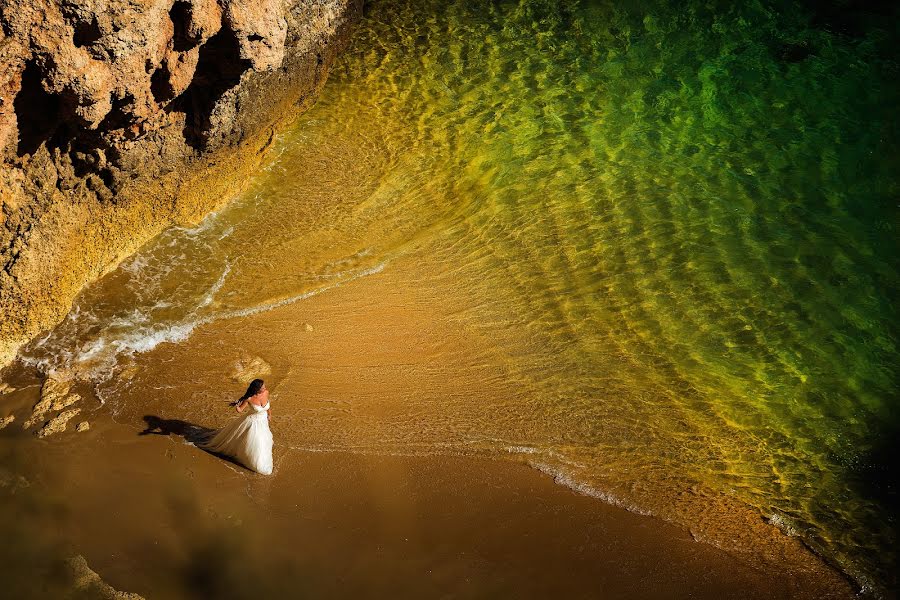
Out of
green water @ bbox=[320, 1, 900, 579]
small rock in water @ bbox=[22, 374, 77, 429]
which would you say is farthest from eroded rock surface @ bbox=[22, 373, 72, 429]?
green water @ bbox=[320, 1, 900, 579]

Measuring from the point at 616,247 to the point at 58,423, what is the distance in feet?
18.0

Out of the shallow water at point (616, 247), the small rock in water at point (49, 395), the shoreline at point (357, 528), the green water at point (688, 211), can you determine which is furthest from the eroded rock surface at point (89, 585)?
the green water at point (688, 211)

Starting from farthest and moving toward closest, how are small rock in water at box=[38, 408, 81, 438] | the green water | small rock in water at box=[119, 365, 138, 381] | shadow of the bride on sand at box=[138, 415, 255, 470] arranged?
the green water
small rock in water at box=[119, 365, 138, 381]
shadow of the bride on sand at box=[138, 415, 255, 470]
small rock in water at box=[38, 408, 81, 438]

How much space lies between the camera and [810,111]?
945 centimetres

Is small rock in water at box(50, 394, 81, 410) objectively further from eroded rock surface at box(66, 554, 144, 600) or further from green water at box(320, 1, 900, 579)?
green water at box(320, 1, 900, 579)

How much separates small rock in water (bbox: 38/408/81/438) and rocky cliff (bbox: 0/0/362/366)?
73 centimetres

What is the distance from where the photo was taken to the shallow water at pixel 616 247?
5617 millimetres

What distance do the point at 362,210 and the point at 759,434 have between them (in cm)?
449

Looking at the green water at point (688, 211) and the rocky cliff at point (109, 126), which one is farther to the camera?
the green water at point (688, 211)

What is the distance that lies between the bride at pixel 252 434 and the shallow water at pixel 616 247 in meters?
0.58

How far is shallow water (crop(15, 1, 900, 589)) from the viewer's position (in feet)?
18.4

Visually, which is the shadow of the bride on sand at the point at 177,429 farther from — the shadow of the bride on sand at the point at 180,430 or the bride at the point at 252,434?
the bride at the point at 252,434

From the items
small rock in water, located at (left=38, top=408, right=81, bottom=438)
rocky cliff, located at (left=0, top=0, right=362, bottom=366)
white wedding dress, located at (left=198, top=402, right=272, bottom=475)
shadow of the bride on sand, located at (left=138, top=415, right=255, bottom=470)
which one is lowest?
white wedding dress, located at (left=198, top=402, right=272, bottom=475)

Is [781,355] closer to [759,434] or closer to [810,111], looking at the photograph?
[759,434]
